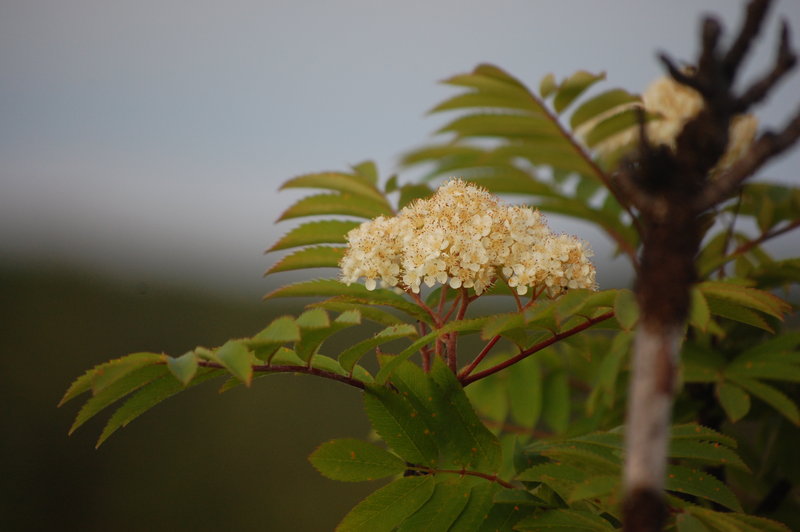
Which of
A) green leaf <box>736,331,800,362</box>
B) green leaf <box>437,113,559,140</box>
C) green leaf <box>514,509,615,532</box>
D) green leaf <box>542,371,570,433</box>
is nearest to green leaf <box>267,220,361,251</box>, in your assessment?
green leaf <box>437,113,559,140</box>

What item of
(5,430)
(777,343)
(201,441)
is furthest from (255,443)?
(777,343)

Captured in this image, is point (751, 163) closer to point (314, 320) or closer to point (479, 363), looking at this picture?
point (314, 320)

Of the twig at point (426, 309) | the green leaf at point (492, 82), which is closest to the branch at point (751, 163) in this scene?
the twig at point (426, 309)

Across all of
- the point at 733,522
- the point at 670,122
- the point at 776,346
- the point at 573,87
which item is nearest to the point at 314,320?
the point at 733,522

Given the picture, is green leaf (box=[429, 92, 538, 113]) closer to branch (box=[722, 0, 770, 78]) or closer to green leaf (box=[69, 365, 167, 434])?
green leaf (box=[69, 365, 167, 434])

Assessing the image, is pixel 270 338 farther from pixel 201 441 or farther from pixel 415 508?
pixel 201 441

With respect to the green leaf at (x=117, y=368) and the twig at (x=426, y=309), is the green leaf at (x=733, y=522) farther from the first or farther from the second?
the green leaf at (x=117, y=368)
